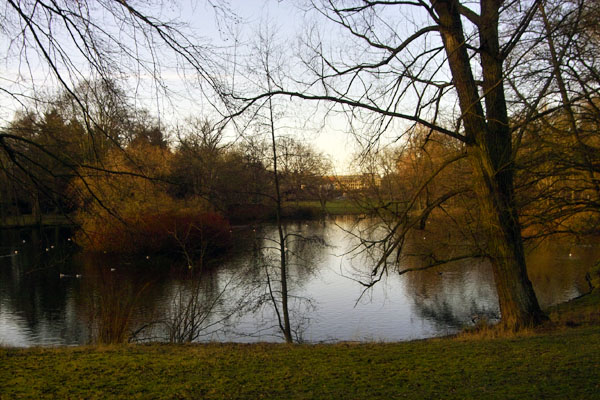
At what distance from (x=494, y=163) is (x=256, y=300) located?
26.1ft

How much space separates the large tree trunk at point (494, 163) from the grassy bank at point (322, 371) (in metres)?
1.16

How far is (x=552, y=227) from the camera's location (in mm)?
8750

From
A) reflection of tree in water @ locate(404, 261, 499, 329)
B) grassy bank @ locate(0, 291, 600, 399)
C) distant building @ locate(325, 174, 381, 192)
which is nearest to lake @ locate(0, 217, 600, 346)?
reflection of tree in water @ locate(404, 261, 499, 329)

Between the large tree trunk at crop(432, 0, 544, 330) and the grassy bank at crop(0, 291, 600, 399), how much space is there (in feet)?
3.81

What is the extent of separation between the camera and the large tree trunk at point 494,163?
7.36 m

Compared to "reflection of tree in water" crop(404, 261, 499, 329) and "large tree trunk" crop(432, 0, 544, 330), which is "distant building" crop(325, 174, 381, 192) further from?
"reflection of tree in water" crop(404, 261, 499, 329)

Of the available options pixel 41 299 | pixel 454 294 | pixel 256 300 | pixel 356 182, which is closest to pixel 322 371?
pixel 356 182

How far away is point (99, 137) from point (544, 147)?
6931mm

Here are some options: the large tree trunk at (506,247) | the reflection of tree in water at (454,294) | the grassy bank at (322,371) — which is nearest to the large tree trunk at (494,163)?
the large tree trunk at (506,247)

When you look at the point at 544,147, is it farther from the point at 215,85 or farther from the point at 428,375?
the point at 215,85

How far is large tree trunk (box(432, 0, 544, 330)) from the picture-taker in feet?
24.1

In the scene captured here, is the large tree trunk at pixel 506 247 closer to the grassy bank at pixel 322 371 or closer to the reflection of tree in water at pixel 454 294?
the grassy bank at pixel 322 371

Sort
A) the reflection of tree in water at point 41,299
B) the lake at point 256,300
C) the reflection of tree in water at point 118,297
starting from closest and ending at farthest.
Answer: the reflection of tree in water at point 118,297
the lake at point 256,300
the reflection of tree in water at point 41,299

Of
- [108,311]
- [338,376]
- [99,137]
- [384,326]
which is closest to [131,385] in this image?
[338,376]
